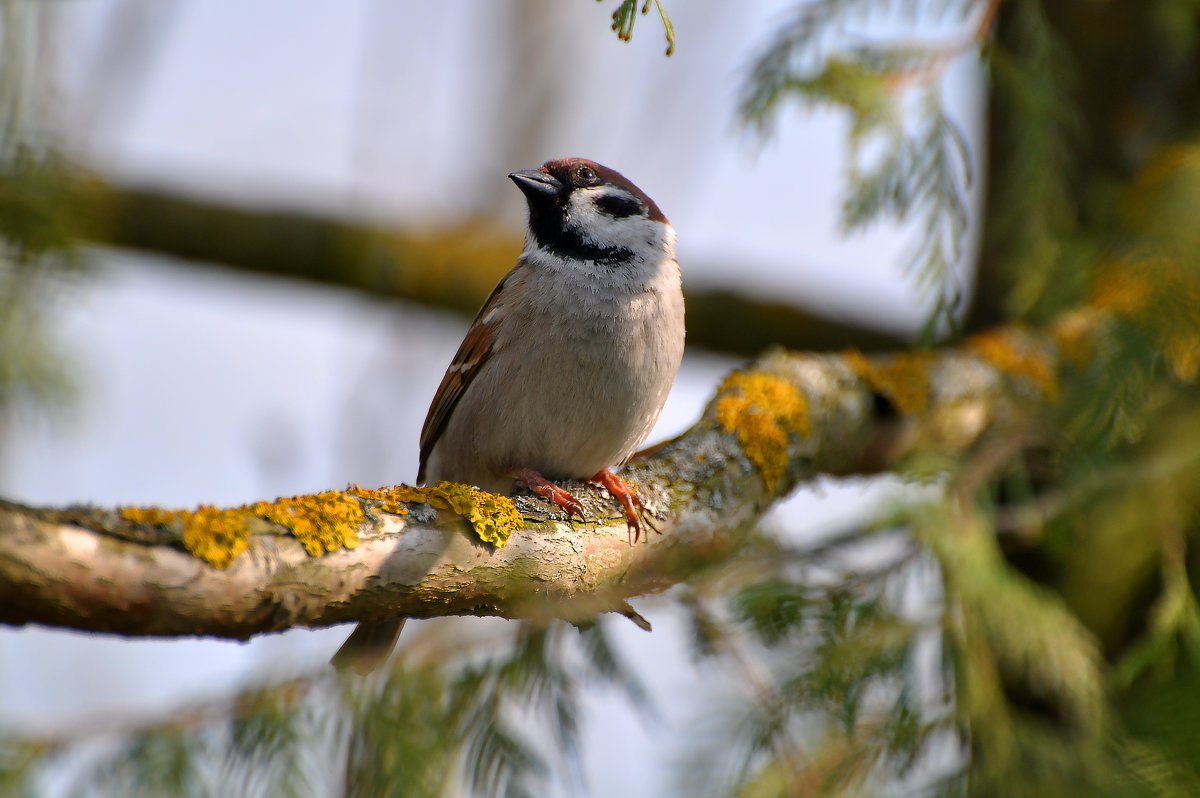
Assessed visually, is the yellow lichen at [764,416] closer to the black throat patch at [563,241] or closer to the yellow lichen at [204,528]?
the black throat patch at [563,241]

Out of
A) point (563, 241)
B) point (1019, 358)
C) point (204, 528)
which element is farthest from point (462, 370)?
point (1019, 358)

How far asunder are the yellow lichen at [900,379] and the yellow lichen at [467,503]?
219 centimetres

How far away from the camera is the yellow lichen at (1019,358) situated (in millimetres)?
4359

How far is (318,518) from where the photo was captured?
2.04 m

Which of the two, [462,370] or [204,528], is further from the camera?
[462,370]

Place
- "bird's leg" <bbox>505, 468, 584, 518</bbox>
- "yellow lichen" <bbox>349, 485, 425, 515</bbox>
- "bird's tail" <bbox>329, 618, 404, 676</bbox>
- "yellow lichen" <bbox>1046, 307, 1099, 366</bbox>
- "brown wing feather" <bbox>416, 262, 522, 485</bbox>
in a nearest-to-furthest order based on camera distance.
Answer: "yellow lichen" <bbox>349, 485, 425, 515</bbox>
"bird's leg" <bbox>505, 468, 584, 518</bbox>
"bird's tail" <bbox>329, 618, 404, 676</bbox>
"brown wing feather" <bbox>416, 262, 522, 485</bbox>
"yellow lichen" <bbox>1046, 307, 1099, 366</bbox>

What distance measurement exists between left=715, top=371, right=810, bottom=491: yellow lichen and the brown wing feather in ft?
3.16

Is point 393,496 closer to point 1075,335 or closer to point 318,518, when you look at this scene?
point 318,518

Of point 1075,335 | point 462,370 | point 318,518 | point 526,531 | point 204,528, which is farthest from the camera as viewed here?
point 1075,335

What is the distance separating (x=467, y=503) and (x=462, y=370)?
1594mm

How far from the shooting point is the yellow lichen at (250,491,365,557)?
198 cm

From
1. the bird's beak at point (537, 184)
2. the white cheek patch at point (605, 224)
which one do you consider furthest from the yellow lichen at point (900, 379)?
the bird's beak at point (537, 184)

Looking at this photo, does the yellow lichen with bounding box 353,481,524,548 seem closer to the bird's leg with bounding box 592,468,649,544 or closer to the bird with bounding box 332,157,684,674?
the bird's leg with bounding box 592,468,649,544

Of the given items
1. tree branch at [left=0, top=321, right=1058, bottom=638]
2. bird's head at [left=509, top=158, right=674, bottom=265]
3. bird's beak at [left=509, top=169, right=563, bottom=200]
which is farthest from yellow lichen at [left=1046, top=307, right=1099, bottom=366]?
bird's beak at [left=509, top=169, right=563, bottom=200]
